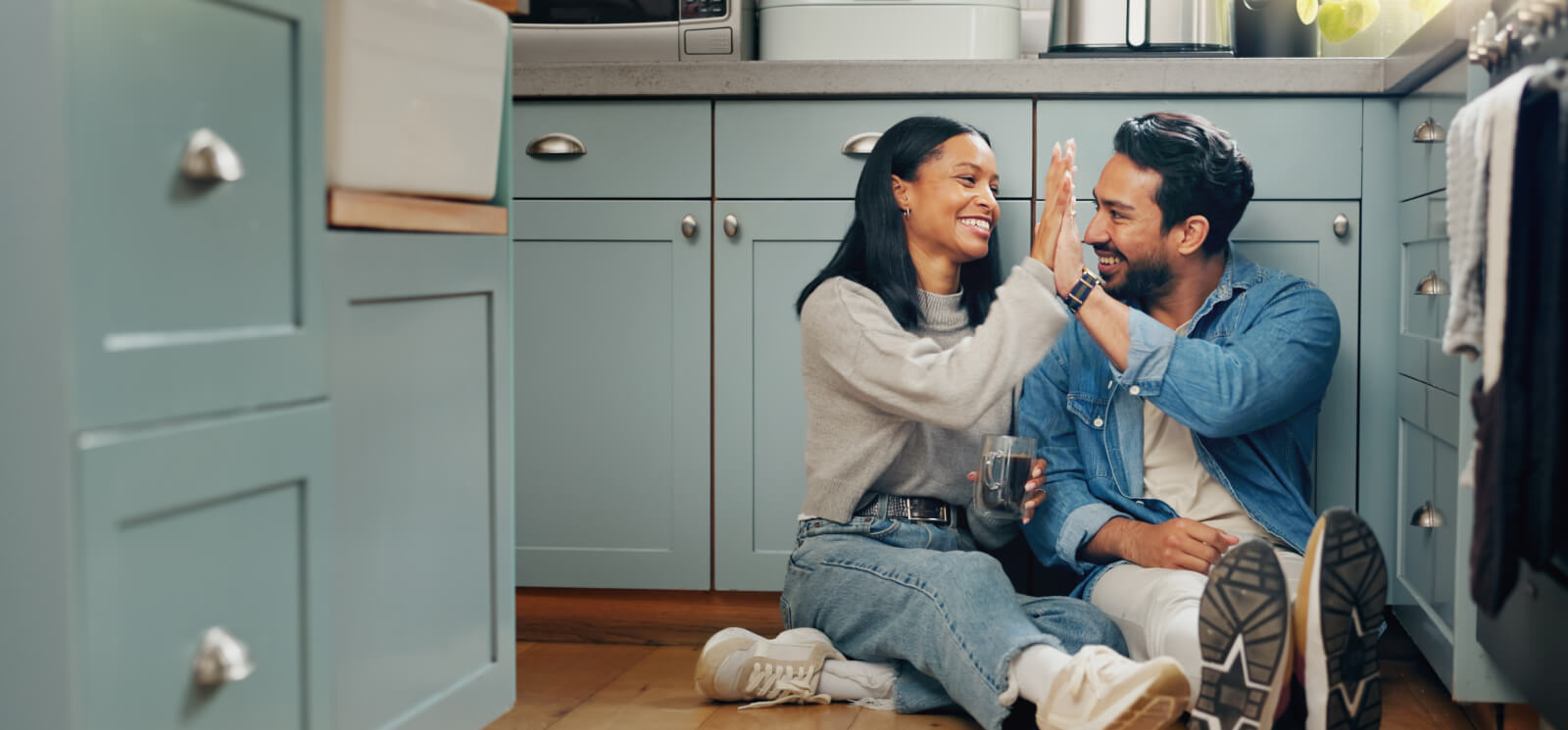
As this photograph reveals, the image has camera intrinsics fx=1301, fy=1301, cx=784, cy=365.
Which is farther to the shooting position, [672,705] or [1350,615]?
[672,705]

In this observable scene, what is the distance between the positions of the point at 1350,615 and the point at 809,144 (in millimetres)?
1053

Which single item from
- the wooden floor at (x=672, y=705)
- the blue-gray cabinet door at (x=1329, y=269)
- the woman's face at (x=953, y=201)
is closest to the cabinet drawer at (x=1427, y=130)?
the blue-gray cabinet door at (x=1329, y=269)

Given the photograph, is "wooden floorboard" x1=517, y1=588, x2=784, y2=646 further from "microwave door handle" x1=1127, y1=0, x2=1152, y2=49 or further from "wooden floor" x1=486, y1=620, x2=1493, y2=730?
"microwave door handle" x1=1127, y1=0, x2=1152, y2=49

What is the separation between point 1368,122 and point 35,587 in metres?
1.81

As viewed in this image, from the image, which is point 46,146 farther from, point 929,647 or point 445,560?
point 929,647

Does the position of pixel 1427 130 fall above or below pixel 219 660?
above

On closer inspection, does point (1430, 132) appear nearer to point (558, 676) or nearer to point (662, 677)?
point (662, 677)

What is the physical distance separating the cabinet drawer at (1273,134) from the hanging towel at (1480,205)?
75 cm

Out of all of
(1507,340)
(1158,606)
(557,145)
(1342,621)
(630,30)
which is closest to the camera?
(1507,340)

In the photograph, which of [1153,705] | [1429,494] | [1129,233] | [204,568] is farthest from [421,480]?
[1429,494]

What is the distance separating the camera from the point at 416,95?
3.83 ft

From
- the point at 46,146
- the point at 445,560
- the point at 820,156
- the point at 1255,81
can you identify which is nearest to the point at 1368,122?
the point at 1255,81

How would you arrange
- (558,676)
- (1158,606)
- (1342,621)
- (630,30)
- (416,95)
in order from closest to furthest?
(416,95)
(1342,621)
(1158,606)
(558,676)
(630,30)

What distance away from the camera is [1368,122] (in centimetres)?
193
